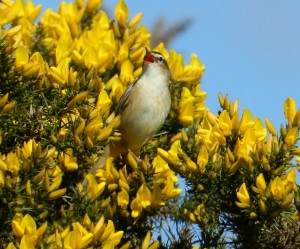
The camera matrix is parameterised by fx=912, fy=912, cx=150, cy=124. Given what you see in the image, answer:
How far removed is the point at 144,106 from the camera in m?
5.98


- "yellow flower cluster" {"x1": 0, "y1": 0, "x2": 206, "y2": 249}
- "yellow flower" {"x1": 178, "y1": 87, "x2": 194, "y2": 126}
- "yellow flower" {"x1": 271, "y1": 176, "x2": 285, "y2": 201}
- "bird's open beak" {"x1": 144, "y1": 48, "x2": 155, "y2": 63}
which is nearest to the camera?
"yellow flower cluster" {"x1": 0, "y1": 0, "x2": 206, "y2": 249}

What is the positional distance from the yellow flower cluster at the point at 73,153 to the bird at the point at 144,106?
110mm

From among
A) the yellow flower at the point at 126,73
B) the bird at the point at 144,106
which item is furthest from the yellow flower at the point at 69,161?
the yellow flower at the point at 126,73

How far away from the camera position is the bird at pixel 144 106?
5.62m

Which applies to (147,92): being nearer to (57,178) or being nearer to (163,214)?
(163,214)

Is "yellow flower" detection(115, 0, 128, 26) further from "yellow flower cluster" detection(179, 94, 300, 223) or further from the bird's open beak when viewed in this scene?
"yellow flower cluster" detection(179, 94, 300, 223)

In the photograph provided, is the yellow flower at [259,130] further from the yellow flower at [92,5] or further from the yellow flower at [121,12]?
the yellow flower at [92,5]

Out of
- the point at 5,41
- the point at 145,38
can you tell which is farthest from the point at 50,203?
the point at 145,38

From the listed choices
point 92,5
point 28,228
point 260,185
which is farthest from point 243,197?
point 92,5

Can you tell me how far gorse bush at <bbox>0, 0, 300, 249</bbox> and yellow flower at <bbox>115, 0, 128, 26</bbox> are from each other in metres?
1.17

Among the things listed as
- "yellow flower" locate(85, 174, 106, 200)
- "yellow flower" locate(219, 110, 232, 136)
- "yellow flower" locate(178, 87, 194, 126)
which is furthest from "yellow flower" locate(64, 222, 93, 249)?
"yellow flower" locate(178, 87, 194, 126)

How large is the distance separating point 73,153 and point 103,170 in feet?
1.40

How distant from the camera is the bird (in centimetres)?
562

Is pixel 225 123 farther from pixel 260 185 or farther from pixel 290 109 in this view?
pixel 260 185
